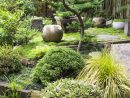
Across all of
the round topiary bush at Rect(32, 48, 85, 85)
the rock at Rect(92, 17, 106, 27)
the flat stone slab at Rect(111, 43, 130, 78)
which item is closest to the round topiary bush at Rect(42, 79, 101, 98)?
the round topiary bush at Rect(32, 48, 85, 85)

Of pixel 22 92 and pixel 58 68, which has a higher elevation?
pixel 58 68

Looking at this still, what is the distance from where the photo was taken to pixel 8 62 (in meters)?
6.37

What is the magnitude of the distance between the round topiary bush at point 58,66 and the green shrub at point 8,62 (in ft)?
2.48

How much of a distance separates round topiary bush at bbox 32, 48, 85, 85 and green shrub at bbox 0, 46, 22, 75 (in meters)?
0.76

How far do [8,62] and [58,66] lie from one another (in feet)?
4.12

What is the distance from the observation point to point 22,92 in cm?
548

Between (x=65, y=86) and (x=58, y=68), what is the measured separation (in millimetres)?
1144

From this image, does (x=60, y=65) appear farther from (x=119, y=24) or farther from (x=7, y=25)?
(x=119, y=24)

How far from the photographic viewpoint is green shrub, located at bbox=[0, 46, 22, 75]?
20.8 ft

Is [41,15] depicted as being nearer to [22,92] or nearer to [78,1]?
[78,1]

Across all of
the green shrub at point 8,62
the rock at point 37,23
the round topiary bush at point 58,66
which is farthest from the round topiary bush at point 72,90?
the rock at point 37,23

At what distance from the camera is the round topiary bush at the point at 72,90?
4.35 meters

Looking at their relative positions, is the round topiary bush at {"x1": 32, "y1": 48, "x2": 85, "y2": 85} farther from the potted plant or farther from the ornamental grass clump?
the potted plant

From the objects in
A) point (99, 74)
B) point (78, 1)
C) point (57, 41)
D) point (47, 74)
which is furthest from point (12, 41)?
point (99, 74)
